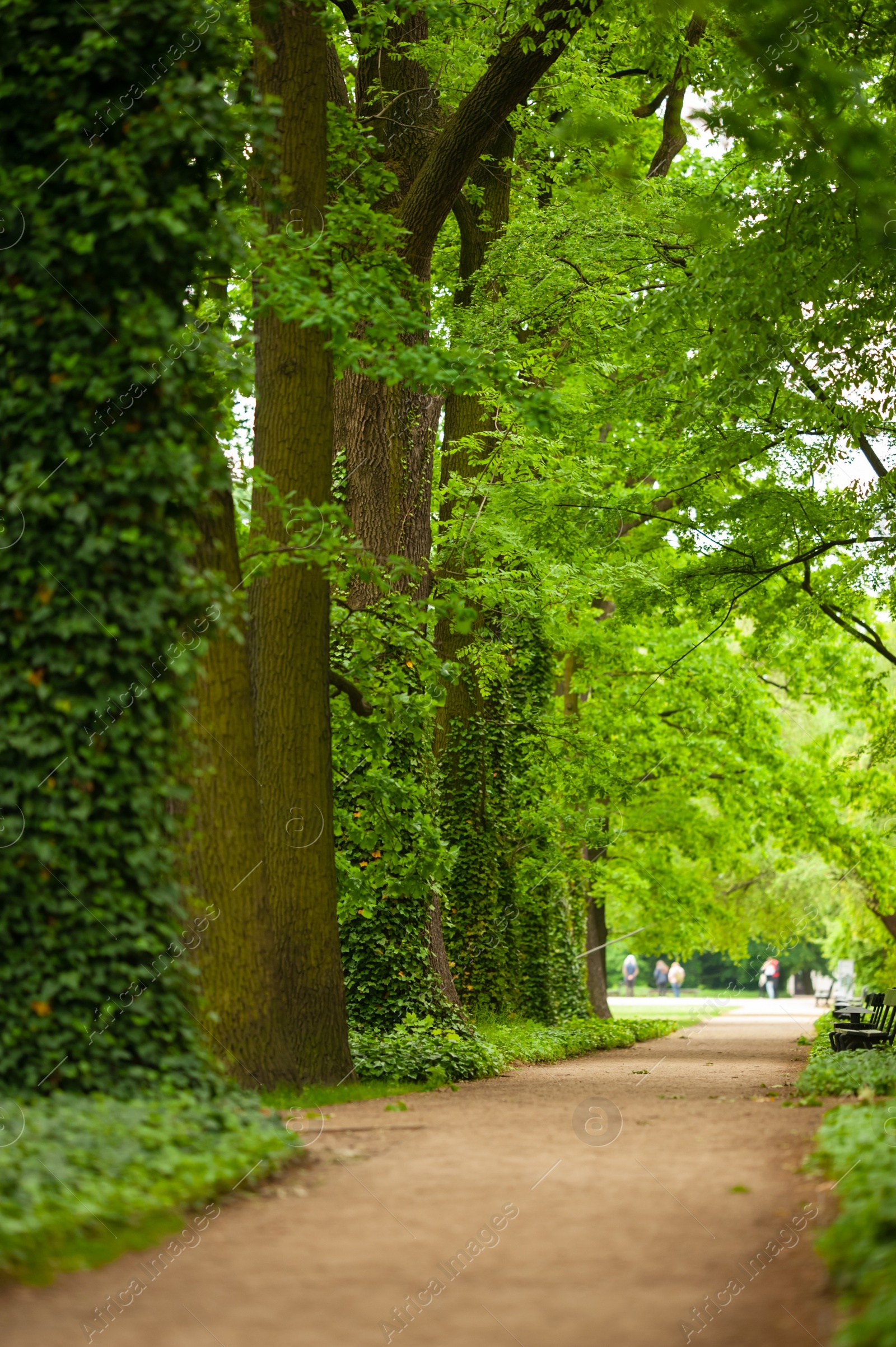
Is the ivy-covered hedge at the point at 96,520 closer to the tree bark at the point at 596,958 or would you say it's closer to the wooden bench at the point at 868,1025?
the wooden bench at the point at 868,1025

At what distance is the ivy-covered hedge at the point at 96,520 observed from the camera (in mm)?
6344

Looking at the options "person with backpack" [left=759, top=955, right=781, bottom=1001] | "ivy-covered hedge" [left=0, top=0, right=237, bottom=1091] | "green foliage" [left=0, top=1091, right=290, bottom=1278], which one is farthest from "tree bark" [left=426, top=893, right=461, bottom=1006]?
"person with backpack" [left=759, top=955, right=781, bottom=1001]

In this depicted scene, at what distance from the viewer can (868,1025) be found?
14656 millimetres

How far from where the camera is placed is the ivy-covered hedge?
6.34 m

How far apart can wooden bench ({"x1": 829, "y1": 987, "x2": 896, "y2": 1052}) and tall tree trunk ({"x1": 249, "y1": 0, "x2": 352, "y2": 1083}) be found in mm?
5444

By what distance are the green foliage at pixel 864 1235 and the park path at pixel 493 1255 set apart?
4.9 inches

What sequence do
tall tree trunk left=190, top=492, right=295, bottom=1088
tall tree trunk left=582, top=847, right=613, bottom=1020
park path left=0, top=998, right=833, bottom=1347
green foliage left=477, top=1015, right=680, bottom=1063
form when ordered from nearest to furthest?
park path left=0, top=998, right=833, bottom=1347 < tall tree trunk left=190, top=492, right=295, bottom=1088 < green foliage left=477, top=1015, right=680, bottom=1063 < tall tree trunk left=582, top=847, right=613, bottom=1020

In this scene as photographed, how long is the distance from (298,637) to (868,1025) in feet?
27.4

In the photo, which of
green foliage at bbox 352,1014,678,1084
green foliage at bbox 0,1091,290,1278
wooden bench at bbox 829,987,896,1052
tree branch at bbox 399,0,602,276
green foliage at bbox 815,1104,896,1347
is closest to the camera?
green foliage at bbox 815,1104,896,1347

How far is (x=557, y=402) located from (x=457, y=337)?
7335 mm

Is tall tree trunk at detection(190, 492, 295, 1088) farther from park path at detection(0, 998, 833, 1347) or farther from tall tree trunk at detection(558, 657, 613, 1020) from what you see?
tall tree trunk at detection(558, 657, 613, 1020)

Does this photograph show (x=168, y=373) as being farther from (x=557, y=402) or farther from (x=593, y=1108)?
(x=593, y=1108)

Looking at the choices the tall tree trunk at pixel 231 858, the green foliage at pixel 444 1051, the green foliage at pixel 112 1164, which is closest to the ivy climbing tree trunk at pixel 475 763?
the green foliage at pixel 444 1051

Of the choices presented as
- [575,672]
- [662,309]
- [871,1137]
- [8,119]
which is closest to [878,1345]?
[871,1137]
